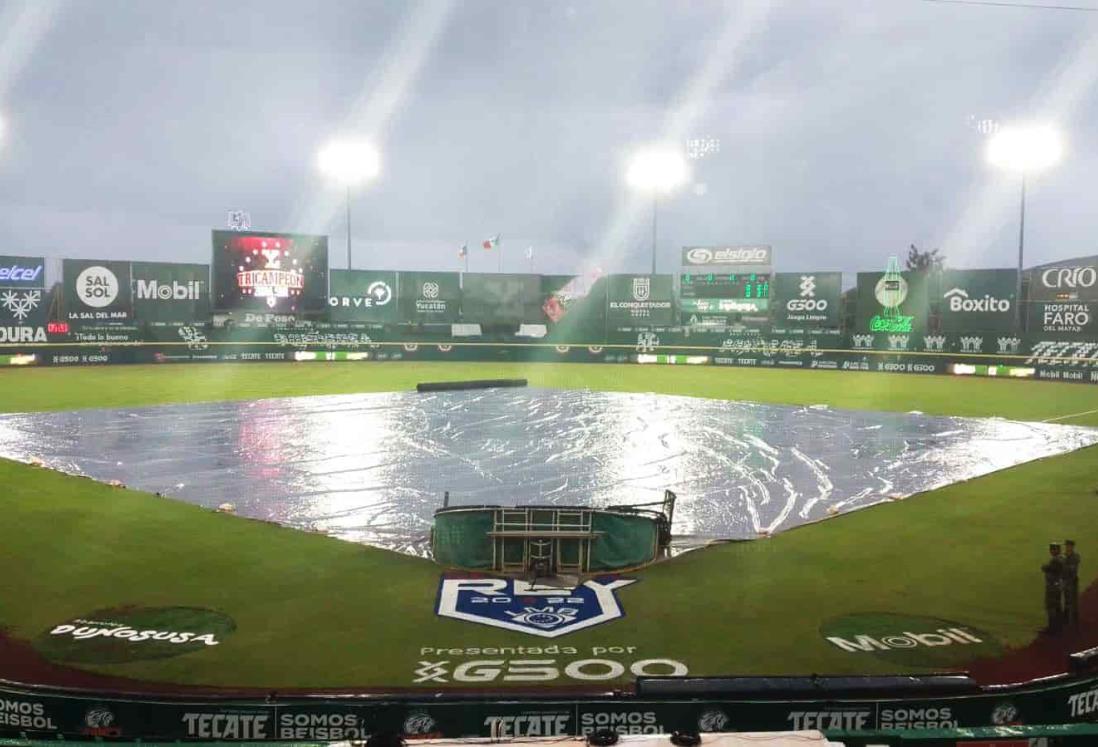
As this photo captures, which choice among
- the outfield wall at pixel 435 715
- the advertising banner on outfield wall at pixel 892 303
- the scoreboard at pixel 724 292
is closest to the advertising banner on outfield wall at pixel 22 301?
the scoreboard at pixel 724 292

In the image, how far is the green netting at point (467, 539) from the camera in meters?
11.2

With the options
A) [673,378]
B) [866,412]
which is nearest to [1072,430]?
[866,412]

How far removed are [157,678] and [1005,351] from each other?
4986 cm

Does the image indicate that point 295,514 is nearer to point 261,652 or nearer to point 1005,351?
point 261,652

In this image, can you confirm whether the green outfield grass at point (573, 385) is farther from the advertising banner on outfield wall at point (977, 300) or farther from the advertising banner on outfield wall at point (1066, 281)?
the advertising banner on outfield wall at point (1066, 281)

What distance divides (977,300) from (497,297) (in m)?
30.6

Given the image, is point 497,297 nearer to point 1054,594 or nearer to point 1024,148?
point 1024,148

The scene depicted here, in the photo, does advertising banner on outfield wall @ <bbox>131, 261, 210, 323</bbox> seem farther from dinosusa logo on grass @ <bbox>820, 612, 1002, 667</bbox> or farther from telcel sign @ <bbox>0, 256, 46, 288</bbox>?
dinosusa logo on grass @ <bbox>820, 612, 1002, 667</bbox>

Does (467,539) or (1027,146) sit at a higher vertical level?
(1027,146)


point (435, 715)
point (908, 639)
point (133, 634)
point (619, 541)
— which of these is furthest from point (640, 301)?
point (435, 715)

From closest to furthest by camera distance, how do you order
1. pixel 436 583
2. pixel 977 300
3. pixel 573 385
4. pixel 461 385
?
1. pixel 436 583
2. pixel 461 385
3. pixel 573 385
4. pixel 977 300

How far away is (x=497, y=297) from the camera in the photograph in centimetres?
5991

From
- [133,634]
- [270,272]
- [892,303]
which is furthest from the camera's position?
[270,272]

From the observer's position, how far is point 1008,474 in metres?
18.1
